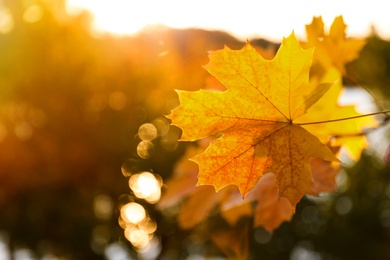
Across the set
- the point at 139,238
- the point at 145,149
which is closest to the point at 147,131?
the point at 145,149

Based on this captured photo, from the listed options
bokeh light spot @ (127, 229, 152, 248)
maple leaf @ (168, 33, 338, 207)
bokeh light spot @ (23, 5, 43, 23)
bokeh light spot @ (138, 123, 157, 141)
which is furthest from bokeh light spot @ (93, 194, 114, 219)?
maple leaf @ (168, 33, 338, 207)

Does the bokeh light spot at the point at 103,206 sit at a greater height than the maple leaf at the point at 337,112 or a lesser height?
lesser

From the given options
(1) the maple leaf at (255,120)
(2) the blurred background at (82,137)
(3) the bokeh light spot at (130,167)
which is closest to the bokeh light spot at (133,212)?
(2) the blurred background at (82,137)

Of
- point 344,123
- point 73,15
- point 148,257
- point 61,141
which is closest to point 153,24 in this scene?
point 73,15

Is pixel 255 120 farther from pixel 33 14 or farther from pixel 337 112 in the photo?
pixel 33 14

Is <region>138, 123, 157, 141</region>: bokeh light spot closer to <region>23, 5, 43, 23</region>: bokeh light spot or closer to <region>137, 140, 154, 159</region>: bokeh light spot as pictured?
<region>137, 140, 154, 159</region>: bokeh light spot

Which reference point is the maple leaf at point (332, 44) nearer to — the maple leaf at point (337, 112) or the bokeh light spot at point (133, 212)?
the maple leaf at point (337, 112)

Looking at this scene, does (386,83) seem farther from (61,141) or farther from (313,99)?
(313,99)
